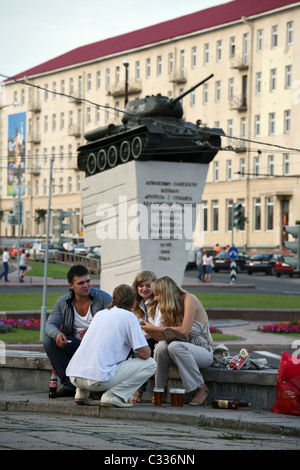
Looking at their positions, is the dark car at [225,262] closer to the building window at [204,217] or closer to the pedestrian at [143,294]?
the building window at [204,217]

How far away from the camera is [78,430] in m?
8.17

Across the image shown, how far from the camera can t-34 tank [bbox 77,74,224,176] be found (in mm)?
24578

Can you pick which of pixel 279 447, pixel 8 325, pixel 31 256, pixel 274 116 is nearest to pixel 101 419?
pixel 279 447

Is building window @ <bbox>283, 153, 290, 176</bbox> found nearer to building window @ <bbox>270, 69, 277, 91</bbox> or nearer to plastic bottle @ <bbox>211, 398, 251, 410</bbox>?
building window @ <bbox>270, 69, 277, 91</bbox>

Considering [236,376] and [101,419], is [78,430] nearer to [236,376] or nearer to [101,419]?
[101,419]

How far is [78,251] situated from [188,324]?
2452 inches

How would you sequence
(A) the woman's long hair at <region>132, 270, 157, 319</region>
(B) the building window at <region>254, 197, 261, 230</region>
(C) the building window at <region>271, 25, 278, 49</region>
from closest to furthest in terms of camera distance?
(A) the woman's long hair at <region>132, 270, 157, 319</region> < (C) the building window at <region>271, 25, 278, 49</region> < (B) the building window at <region>254, 197, 261, 230</region>

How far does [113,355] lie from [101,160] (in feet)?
62.8

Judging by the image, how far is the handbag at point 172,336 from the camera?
9984 millimetres

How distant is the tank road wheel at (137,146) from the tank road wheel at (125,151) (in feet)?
1.52

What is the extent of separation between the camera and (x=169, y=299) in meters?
10.2

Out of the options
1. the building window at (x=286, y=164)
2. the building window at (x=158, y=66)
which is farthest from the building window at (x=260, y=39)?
the building window at (x=158, y=66)

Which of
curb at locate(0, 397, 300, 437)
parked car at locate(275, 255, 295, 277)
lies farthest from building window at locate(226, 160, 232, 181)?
curb at locate(0, 397, 300, 437)
